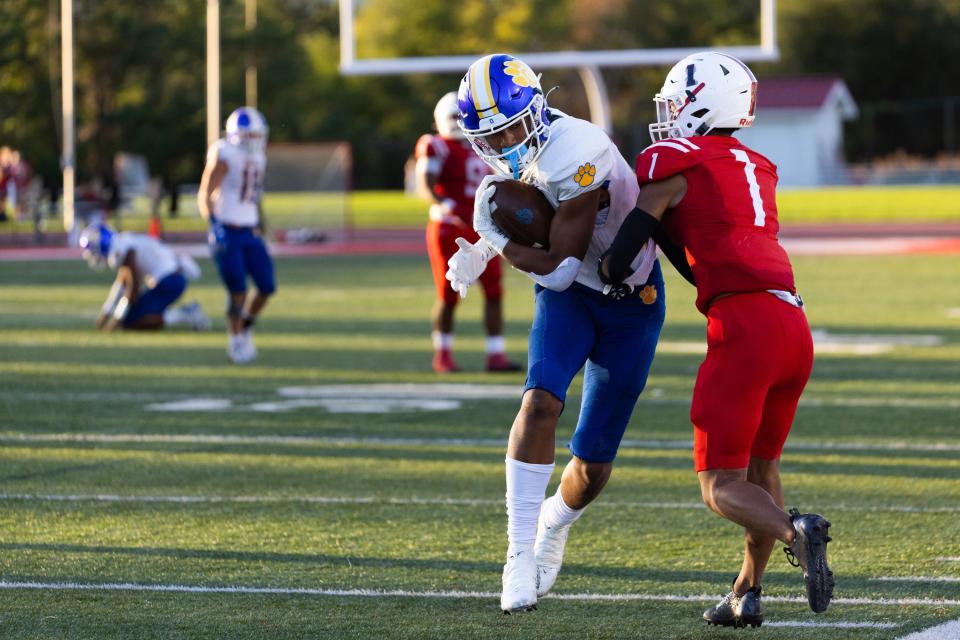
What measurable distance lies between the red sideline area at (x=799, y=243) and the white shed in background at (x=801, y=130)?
20340 mm

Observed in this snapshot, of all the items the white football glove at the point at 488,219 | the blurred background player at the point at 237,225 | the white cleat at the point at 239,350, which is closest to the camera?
the white football glove at the point at 488,219

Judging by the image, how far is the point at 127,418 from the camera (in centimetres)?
907

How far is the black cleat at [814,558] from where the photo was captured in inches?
165

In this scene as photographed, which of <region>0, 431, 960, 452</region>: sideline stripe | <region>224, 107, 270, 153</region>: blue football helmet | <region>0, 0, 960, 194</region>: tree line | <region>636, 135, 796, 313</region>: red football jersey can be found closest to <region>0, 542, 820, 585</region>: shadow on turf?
<region>636, 135, 796, 313</region>: red football jersey

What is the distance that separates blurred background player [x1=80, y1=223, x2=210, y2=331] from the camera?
1395 centimetres

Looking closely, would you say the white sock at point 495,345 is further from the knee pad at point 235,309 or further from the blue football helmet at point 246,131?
the blue football helmet at point 246,131

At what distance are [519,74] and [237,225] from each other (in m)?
7.16

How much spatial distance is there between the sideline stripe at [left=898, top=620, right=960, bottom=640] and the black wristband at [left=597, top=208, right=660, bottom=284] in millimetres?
1314

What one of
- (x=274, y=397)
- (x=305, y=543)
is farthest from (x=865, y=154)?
(x=305, y=543)

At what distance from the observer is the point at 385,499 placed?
668 cm

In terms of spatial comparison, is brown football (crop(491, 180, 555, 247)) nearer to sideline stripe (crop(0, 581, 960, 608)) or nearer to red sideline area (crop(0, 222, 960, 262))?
sideline stripe (crop(0, 581, 960, 608))

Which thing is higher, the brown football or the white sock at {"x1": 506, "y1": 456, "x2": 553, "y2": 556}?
the brown football

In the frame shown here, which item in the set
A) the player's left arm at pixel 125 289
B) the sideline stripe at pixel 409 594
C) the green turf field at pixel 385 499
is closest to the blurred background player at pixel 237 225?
the green turf field at pixel 385 499

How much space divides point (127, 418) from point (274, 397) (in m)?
1.08
